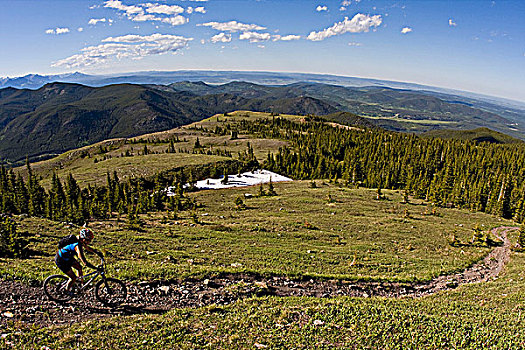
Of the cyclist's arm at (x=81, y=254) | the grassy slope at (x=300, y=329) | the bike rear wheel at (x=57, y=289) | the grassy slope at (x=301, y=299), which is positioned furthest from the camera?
the bike rear wheel at (x=57, y=289)

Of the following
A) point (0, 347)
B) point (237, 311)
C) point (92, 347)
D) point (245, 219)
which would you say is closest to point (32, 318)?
point (0, 347)

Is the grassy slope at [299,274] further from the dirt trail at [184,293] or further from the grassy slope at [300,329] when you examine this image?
the dirt trail at [184,293]

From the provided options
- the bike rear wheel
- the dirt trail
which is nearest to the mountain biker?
the bike rear wheel

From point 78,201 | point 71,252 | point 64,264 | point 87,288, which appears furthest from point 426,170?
point 64,264

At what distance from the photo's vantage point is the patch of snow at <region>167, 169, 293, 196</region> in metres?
83.9

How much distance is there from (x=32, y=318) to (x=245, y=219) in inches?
1153

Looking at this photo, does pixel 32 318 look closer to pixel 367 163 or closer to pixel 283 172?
pixel 283 172

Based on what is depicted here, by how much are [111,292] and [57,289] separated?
221 cm

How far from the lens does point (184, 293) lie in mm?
14695

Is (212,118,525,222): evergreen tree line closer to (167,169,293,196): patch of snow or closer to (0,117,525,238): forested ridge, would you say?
(0,117,525,238): forested ridge

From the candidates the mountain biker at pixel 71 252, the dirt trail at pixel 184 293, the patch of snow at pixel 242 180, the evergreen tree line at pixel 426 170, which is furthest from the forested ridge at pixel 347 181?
the mountain biker at pixel 71 252

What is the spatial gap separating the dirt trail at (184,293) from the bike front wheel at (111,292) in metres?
0.33

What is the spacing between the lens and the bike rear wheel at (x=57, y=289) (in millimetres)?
12031

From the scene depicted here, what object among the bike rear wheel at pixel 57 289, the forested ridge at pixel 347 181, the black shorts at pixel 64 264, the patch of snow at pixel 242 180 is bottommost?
the patch of snow at pixel 242 180
